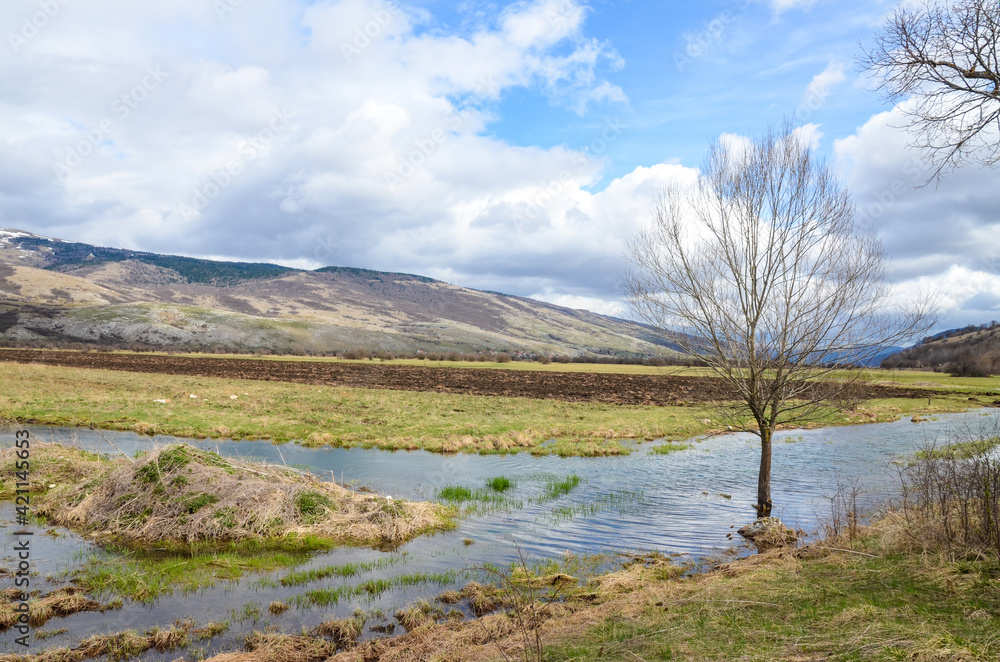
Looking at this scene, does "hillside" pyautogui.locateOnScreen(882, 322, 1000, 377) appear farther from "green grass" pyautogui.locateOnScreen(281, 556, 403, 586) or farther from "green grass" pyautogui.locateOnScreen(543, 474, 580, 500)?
"green grass" pyautogui.locateOnScreen(281, 556, 403, 586)

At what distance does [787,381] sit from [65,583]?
53.3 ft

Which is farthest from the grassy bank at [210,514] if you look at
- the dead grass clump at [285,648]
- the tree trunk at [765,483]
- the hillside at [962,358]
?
the hillside at [962,358]

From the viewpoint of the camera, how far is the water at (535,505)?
31.0 feet

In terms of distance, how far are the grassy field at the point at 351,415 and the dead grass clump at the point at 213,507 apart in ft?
34.5

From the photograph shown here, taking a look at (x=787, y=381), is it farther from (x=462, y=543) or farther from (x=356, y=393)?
(x=356, y=393)

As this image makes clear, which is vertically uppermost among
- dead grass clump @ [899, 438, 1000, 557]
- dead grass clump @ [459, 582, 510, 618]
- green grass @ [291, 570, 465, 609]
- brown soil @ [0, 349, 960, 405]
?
dead grass clump @ [899, 438, 1000, 557]

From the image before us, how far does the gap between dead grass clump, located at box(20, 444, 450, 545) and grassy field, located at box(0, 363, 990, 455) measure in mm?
10530

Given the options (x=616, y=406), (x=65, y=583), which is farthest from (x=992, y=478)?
(x=616, y=406)

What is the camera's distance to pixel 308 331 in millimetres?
184500

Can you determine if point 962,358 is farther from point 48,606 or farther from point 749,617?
point 48,606

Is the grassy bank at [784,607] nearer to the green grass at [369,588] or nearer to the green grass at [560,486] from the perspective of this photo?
the green grass at [369,588]

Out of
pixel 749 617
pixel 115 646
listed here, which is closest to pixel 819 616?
pixel 749 617

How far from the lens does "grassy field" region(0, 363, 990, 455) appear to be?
26094 millimetres

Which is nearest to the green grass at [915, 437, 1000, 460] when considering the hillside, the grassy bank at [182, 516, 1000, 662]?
the grassy bank at [182, 516, 1000, 662]
